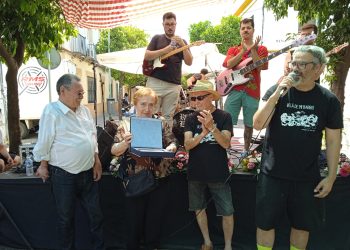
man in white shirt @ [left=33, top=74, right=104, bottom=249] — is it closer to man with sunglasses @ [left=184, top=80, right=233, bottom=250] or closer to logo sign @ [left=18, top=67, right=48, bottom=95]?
man with sunglasses @ [left=184, top=80, right=233, bottom=250]

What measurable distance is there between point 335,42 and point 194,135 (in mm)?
2949

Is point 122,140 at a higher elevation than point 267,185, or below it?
higher

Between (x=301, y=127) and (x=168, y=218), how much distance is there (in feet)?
5.77

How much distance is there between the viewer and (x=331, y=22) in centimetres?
459

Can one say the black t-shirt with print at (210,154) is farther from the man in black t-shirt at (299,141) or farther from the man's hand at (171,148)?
the man in black t-shirt at (299,141)

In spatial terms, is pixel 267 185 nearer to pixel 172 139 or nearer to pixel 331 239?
Result: pixel 172 139

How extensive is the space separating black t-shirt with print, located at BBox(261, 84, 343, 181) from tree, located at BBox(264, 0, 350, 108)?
82.8 inches

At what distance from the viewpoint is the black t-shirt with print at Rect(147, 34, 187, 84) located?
4.33m

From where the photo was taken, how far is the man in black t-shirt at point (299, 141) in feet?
7.70

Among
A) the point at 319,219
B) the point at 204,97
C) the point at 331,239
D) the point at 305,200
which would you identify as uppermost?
the point at 204,97

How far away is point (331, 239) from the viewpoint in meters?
3.43

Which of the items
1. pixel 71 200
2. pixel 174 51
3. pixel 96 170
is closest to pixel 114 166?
pixel 96 170

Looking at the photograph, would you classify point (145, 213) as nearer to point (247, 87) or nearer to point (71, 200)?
point (71, 200)

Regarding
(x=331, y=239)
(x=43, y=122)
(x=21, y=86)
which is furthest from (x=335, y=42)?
(x=21, y=86)
